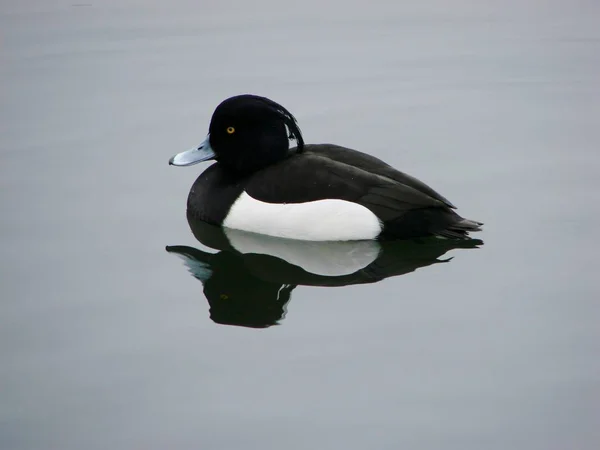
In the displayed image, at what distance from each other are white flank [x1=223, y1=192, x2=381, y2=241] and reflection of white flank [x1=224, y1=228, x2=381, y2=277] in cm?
5

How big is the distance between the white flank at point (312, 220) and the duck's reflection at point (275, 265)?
67mm

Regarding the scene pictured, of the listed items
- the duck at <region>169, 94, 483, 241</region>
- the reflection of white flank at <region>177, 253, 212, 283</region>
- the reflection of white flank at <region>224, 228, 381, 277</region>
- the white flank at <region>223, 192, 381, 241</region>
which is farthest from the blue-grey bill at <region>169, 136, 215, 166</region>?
the reflection of white flank at <region>177, 253, 212, 283</region>

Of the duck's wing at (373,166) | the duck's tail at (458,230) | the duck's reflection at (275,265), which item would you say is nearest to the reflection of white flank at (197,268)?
the duck's reflection at (275,265)

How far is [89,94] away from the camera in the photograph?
9.95 meters

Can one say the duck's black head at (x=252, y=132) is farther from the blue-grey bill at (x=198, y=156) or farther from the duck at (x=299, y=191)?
the blue-grey bill at (x=198, y=156)

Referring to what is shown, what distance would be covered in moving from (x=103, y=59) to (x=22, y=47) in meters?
1.18

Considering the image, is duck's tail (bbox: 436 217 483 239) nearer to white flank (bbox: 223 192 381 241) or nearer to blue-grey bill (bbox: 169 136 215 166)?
white flank (bbox: 223 192 381 241)

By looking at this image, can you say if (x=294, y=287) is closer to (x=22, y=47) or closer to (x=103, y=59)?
(x=103, y=59)

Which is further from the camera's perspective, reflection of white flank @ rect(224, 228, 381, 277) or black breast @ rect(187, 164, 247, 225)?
black breast @ rect(187, 164, 247, 225)

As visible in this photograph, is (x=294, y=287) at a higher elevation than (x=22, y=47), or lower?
lower

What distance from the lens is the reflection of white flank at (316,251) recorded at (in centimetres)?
611

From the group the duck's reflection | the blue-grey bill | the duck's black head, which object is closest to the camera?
the duck's reflection

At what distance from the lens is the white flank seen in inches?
247

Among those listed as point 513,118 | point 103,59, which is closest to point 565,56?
point 513,118
